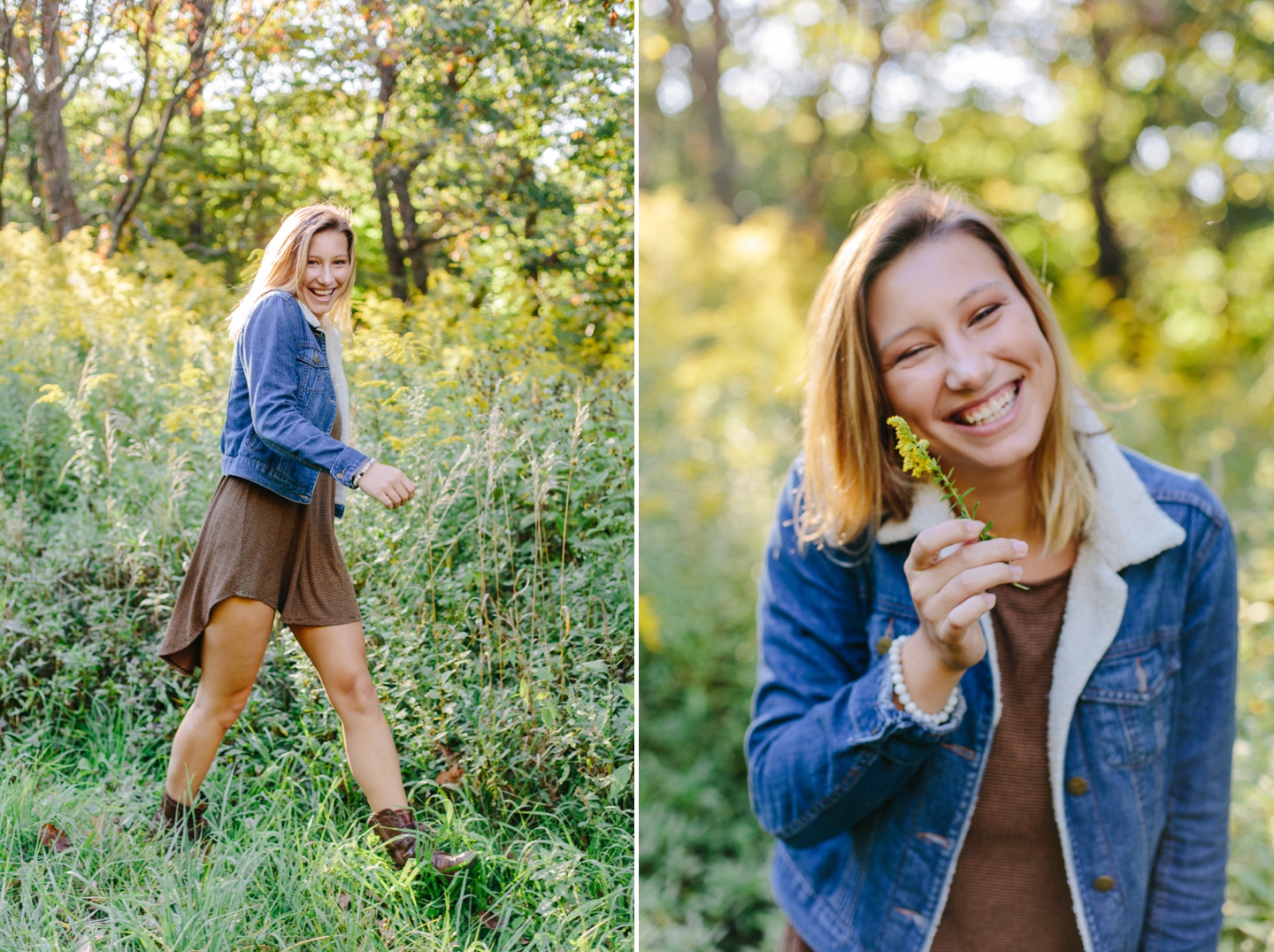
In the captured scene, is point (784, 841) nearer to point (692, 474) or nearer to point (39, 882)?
point (39, 882)

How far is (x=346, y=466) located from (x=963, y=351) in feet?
2.67

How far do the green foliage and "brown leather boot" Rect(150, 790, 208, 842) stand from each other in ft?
3.75

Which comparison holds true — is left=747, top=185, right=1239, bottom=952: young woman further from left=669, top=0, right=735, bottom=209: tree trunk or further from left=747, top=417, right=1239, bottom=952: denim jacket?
left=669, top=0, right=735, bottom=209: tree trunk

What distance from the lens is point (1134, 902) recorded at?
1.31 meters

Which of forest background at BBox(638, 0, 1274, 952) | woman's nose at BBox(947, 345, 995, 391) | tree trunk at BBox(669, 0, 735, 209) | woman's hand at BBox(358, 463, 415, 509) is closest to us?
woman's nose at BBox(947, 345, 995, 391)

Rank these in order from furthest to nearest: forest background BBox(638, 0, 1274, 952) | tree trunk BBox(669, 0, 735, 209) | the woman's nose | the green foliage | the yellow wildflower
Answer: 1. tree trunk BBox(669, 0, 735, 209)
2. forest background BBox(638, 0, 1274, 952)
3. the green foliage
4. the woman's nose
5. the yellow wildflower

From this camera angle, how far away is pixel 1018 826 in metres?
1.32

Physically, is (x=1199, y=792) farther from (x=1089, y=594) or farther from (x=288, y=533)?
(x=288, y=533)

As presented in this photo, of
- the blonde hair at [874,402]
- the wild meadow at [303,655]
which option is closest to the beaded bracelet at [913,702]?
the blonde hair at [874,402]

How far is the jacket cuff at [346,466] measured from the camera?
1242 mm

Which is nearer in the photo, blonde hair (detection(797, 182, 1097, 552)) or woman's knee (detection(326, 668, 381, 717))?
blonde hair (detection(797, 182, 1097, 552))

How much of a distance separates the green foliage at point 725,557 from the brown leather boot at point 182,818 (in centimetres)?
114

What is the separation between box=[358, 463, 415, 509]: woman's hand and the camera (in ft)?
4.13

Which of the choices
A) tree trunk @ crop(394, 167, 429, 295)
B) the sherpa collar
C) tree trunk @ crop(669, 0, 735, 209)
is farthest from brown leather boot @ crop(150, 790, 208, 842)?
tree trunk @ crop(669, 0, 735, 209)
